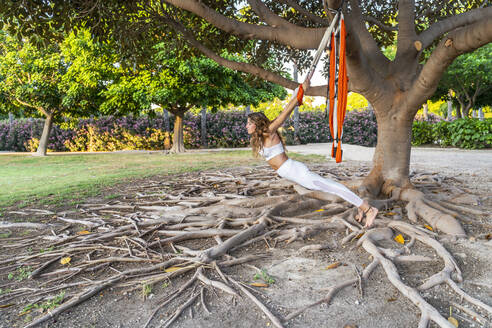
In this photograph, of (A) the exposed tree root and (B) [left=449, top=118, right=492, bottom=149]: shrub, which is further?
(B) [left=449, top=118, right=492, bottom=149]: shrub

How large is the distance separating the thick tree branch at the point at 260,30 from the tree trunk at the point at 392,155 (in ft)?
5.93

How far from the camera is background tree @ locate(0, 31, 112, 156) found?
15719 millimetres

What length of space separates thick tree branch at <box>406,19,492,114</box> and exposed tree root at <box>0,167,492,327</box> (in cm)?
144

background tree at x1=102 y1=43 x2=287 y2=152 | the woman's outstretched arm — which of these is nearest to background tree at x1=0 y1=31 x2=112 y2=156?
background tree at x1=102 y1=43 x2=287 y2=152

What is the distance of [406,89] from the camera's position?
16.7ft

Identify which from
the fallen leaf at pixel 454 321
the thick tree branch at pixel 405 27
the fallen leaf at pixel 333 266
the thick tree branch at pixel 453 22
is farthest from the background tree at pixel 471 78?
the fallen leaf at pixel 454 321

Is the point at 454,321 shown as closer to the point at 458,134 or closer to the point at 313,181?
the point at 313,181

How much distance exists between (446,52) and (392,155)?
→ 175 cm

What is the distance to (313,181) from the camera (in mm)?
3846

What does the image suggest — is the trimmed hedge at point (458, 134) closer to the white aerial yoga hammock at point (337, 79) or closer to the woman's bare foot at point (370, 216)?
the woman's bare foot at point (370, 216)

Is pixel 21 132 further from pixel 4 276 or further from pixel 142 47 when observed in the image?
pixel 4 276

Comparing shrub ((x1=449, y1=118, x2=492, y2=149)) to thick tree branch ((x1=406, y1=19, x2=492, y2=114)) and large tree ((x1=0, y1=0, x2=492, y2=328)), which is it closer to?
large tree ((x1=0, y1=0, x2=492, y2=328))

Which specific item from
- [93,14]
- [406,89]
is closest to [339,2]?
[406,89]

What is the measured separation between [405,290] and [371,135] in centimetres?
2457
